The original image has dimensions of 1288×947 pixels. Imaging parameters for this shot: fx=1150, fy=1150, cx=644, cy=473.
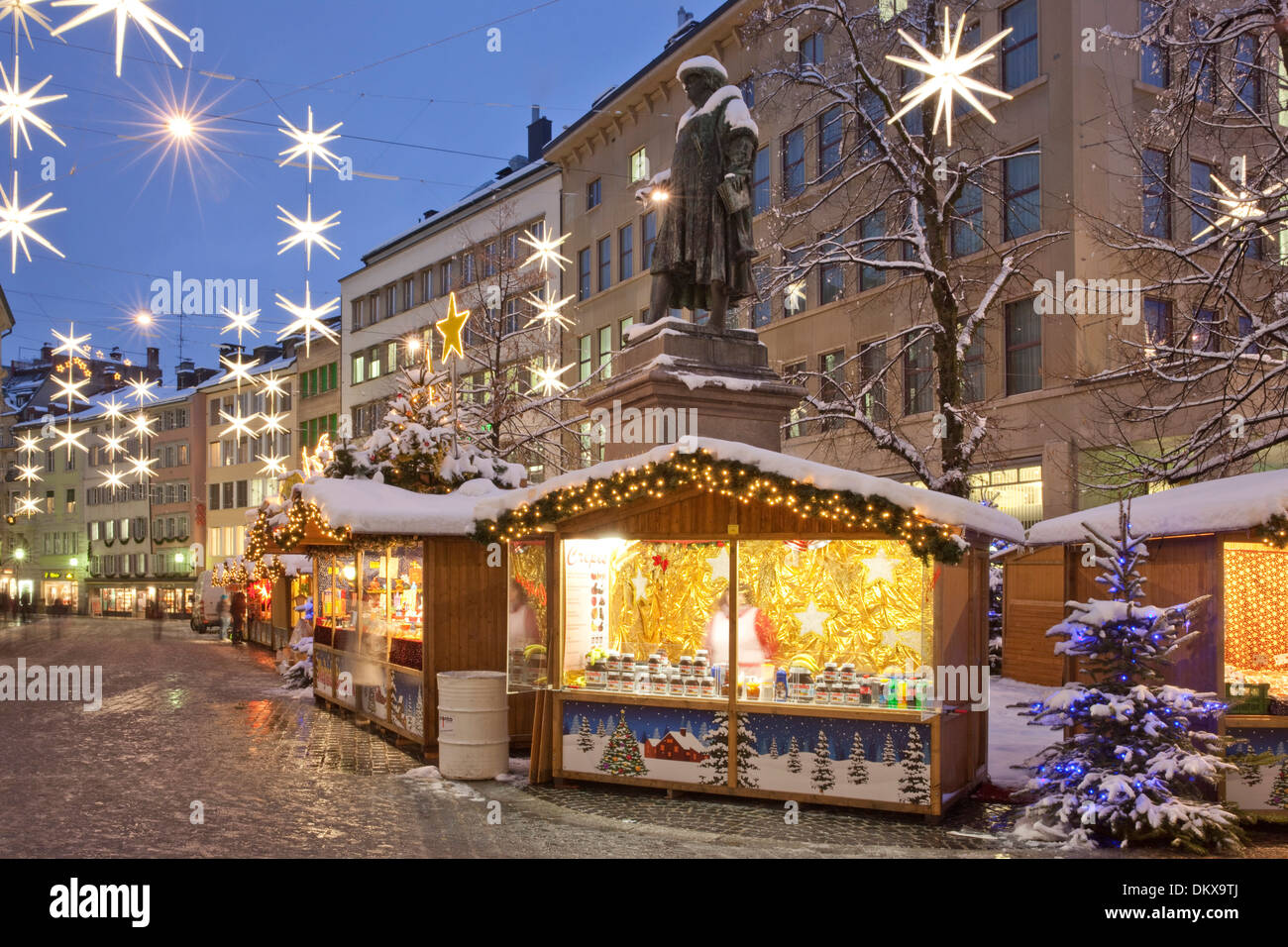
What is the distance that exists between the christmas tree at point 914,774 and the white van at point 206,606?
43.1m

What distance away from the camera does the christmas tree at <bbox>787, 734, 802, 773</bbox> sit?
34.0 ft

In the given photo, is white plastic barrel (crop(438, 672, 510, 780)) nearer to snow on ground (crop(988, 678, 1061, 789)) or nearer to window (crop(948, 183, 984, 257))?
snow on ground (crop(988, 678, 1061, 789))

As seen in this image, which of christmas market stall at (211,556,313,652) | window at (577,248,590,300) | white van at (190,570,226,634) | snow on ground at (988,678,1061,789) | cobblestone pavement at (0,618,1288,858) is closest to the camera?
cobblestone pavement at (0,618,1288,858)

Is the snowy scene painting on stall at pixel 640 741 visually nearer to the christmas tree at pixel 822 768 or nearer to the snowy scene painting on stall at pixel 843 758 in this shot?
the snowy scene painting on stall at pixel 843 758

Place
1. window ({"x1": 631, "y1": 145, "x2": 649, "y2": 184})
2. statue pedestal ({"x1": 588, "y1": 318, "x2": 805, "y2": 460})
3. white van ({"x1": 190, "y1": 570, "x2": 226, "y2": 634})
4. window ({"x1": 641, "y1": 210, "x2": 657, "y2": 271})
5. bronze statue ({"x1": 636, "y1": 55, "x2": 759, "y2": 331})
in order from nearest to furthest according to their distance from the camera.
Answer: statue pedestal ({"x1": 588, "y1": 318, "x2": 805, "y2": 460}) < bronze statue ({"x1": 636, "y1": 55, "x2": 759, "y2": 331}) < window ({"x1": 641, "y1": 210, "x2": 657, "y2": 271}) < window ({"x1": 631, "y1": 145, "x2": 649, "y2": 184}) < white van ({"x1": 190, "y1": 570, "x2": 226, "y2": 634})

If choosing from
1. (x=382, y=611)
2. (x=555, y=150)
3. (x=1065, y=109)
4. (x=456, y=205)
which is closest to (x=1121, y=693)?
(x=382, y=611)

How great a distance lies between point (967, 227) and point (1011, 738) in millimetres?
13005

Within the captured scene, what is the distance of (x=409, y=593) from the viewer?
1496 centimetres

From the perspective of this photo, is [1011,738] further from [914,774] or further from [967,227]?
[967,227]

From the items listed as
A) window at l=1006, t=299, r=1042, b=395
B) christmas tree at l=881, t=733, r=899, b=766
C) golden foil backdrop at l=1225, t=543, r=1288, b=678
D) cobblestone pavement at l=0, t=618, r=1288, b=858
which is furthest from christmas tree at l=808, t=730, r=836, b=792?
window at l=1006, t=299, r=1042, b=395

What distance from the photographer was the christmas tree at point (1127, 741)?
29.2ft

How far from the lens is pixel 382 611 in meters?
16.0

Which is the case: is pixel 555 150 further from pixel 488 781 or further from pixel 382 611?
pixel 488 781

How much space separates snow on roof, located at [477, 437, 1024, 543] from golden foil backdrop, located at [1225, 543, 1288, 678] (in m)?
2.04
